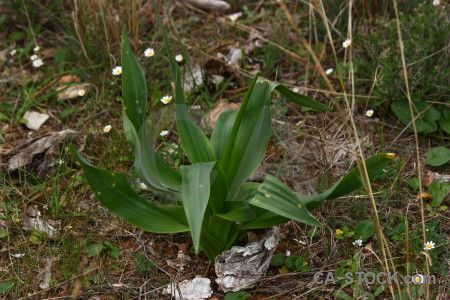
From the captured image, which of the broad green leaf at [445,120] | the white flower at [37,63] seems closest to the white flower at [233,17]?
the white flower at [37,63]

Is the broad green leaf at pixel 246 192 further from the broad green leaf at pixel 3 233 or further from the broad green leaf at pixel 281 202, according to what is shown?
the broad green leaf at pixel 3 233

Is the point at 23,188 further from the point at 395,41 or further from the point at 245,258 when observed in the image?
the point at 395,41

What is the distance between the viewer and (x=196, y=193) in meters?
1.58

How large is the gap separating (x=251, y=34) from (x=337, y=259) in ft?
5.40

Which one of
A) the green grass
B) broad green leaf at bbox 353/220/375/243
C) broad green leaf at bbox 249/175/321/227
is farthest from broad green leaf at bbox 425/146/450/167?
broad green leaf at bbox 249/175/321/227

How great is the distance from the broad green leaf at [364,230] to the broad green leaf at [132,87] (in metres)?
0.88

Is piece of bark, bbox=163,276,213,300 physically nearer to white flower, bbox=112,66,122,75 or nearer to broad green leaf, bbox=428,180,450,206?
broad green leaf, bbox=428,180,450,206

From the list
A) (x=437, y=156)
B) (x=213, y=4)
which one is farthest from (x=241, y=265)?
(x=213, y=4)

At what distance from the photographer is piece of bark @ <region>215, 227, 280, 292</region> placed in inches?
76.0

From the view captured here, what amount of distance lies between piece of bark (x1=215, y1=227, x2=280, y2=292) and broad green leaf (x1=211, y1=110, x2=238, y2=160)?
0.33m

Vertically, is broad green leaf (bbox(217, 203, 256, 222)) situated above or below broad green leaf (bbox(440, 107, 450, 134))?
below

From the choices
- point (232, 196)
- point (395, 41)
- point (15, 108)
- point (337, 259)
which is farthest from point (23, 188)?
point (395, 41)

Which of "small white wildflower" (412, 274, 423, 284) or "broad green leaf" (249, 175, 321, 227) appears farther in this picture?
"small white wildflower" (412, 274, 423, 284)

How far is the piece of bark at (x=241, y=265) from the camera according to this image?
1931 millimetres
